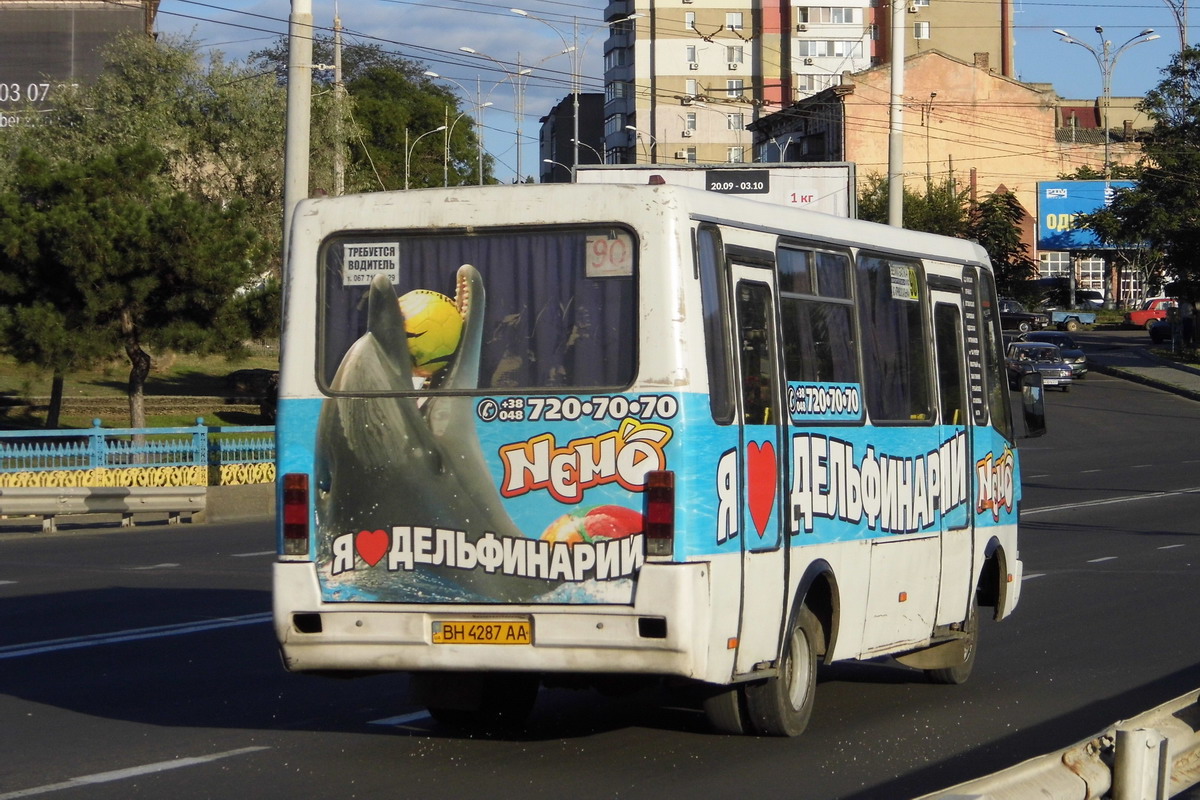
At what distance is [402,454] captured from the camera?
7457 millimetres

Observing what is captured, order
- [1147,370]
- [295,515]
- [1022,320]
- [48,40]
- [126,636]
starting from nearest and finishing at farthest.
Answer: [295,515], [126,636], [1147,370], [48,40], [1022,320]

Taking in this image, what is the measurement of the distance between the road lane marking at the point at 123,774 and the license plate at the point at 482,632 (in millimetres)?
1243

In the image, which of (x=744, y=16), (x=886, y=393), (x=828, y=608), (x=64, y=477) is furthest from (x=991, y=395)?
(x=744, y=16)

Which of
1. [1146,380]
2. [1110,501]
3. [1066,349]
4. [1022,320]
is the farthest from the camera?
[1022,320]

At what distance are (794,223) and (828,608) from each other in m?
1.94

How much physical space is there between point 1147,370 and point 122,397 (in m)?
35.2

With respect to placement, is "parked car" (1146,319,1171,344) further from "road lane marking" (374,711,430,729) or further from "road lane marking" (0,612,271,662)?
"road lane marking" (374,711,430,729)

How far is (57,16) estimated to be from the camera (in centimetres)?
6238

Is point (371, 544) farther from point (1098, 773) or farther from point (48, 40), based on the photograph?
point (48, 40)

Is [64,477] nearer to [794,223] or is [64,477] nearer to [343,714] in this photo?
[343,714]

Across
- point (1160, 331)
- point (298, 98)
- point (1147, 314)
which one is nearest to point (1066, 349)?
point (1160, 331)

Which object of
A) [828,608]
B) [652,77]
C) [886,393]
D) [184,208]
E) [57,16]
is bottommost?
[828,608]

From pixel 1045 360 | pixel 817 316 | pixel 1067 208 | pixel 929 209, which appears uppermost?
pixel 1067 208

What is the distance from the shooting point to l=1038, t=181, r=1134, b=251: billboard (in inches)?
3374
